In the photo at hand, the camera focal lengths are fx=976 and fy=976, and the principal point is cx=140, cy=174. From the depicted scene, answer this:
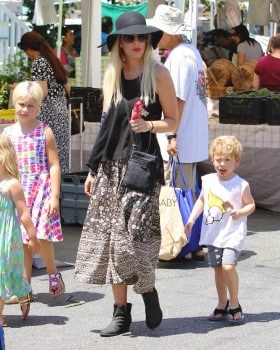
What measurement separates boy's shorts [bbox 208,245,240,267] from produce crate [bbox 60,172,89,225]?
325cm

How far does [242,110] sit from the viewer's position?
9.98 meters

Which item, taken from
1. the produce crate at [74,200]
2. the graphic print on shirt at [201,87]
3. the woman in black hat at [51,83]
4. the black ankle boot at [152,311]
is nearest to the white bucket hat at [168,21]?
the graphic print on shirt at [201,87]

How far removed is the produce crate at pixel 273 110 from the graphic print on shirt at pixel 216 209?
4.12 meters

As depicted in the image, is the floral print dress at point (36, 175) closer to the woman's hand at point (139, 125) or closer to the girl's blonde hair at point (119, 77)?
the girl's blonde hair at point (119, 77)

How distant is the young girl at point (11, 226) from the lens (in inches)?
213

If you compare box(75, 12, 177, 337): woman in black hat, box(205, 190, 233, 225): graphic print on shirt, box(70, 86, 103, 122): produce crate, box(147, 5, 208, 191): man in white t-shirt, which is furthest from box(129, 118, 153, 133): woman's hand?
box(70, 86, 103, 122): produce crate

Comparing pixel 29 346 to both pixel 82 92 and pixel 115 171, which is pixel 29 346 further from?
pixel 82 92

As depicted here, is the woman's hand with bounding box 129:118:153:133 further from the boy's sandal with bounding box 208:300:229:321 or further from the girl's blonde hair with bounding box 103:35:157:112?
the boy's sandal with bounding box 208:300:229:321

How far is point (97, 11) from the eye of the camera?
40.0ft

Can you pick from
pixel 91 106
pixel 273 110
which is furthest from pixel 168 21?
pixel 91 106

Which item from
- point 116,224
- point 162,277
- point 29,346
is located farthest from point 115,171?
point 162,277

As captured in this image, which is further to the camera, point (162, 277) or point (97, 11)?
point (97, 11)

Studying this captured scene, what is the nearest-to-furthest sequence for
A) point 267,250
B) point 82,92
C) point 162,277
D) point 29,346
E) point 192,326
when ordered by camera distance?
1. point 29,346
2. point 192,326
3. point 162,277
4. point 267,250
5. point 82,92

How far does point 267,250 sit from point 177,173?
1.26m
